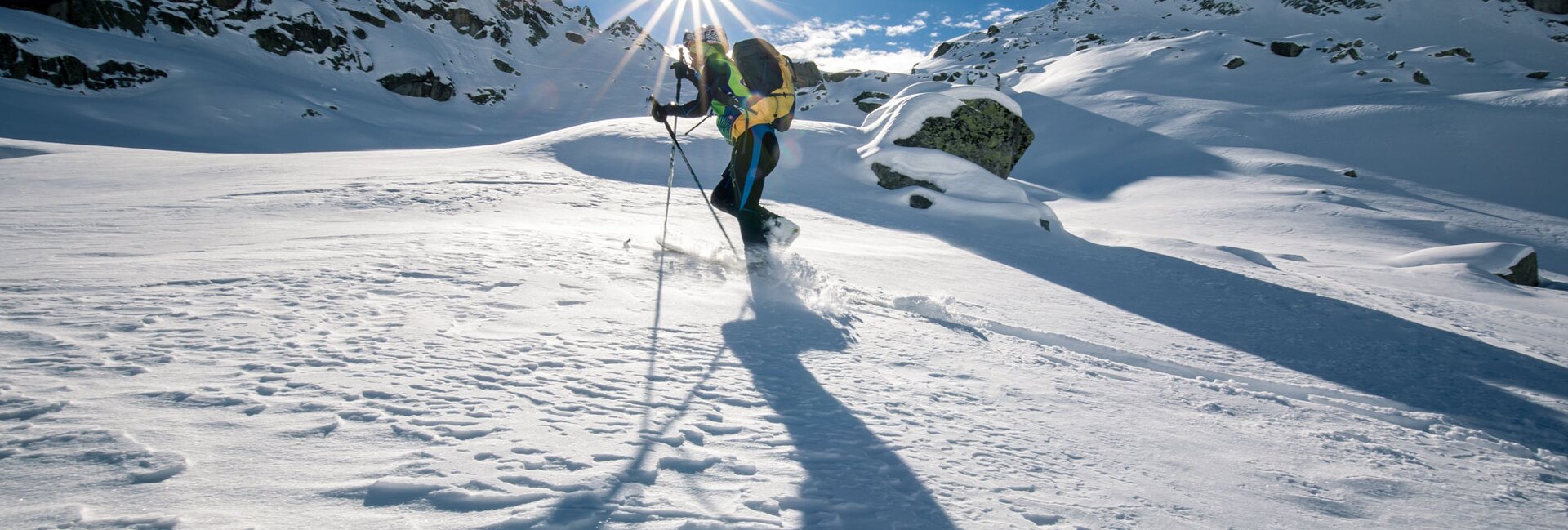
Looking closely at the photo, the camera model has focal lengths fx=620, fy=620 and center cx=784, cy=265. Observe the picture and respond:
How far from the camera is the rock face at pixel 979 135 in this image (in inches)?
461

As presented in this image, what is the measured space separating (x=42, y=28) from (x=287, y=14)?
37.6ft

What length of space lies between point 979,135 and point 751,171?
8.20 metres

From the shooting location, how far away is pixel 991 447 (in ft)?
6.67

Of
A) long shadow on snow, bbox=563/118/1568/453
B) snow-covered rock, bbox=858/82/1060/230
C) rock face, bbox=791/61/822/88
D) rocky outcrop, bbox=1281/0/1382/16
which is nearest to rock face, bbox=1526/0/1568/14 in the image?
rocky outcrop, bbox=1281/0/1382/16

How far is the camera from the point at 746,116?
17.0 feet

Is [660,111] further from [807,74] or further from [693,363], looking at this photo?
[807,74]

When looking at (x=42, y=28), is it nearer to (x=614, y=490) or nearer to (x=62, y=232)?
(x=62, y=232)

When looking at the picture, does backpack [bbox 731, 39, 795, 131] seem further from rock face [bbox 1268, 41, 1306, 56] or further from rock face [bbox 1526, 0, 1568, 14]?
rock face [bbox 1526, 0, 1568, 14]

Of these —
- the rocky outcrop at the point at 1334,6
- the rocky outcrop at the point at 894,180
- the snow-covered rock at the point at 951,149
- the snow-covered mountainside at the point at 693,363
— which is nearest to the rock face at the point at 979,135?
the snow-covered rock at the point at 951,149

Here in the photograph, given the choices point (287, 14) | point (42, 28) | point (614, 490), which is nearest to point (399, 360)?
point (614, 490)

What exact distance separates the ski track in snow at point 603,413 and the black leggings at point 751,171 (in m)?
1.38

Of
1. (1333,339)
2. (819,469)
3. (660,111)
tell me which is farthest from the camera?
(660,111)

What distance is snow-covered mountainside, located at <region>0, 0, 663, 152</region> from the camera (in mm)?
17219

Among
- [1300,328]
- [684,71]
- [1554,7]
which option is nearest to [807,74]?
[684,71]
